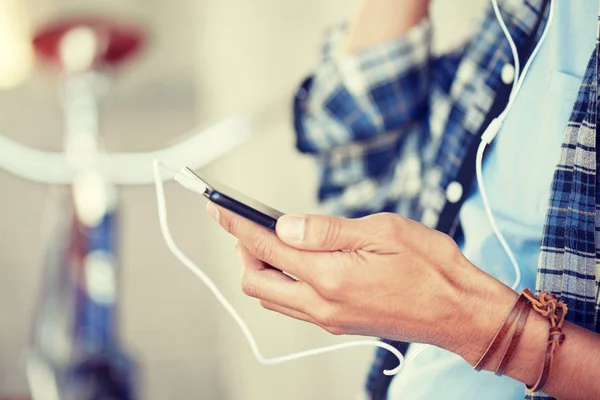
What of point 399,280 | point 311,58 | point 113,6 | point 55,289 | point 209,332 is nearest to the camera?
point 399,280

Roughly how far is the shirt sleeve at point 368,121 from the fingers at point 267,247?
0.40 meters

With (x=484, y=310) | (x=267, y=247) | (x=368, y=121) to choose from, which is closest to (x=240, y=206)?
(x=267, y=247)

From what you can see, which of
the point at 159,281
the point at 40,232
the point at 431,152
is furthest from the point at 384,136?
the point at 40,232

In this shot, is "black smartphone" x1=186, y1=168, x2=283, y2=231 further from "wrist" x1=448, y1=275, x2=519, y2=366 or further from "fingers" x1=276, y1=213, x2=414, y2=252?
"wrist" x1=448, y1=275, x2=519, y2=366

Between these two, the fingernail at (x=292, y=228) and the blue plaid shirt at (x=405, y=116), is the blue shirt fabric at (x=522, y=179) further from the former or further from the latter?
the fingernail at (x=292, y=228)

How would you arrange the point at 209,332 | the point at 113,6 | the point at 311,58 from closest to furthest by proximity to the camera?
the point at 311,58 → the point at 209,332 → the point at 113,6

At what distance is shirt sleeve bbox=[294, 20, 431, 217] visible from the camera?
0.87 meters

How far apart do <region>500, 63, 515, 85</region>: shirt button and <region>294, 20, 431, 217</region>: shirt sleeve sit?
0.18 metres

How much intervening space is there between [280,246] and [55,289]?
158 cm

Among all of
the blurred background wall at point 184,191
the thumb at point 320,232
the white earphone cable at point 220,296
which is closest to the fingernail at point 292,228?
the thumb at point 320,232

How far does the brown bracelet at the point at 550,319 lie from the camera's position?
0.50m

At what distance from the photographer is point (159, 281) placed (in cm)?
227

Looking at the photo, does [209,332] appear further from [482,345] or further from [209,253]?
[482,345]

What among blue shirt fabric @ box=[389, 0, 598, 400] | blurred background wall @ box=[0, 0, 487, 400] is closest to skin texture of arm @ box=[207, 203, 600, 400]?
blue shirt fabric @ box=[389, 0, 598, 400]
